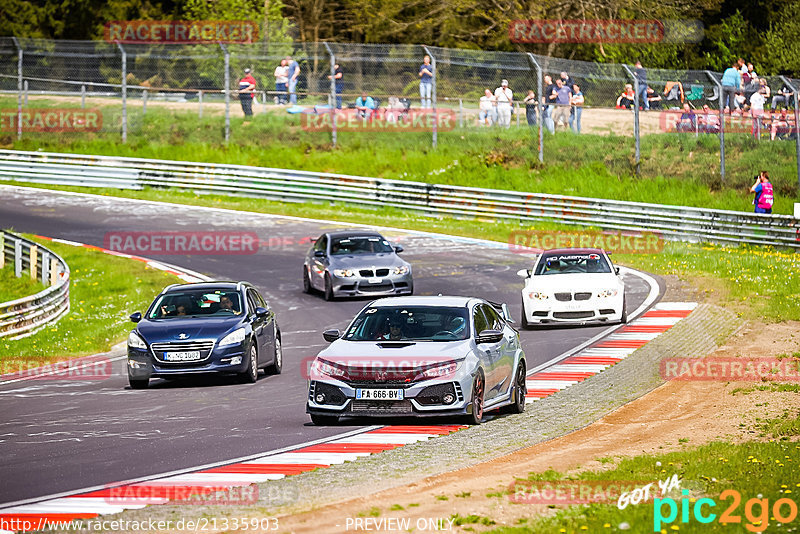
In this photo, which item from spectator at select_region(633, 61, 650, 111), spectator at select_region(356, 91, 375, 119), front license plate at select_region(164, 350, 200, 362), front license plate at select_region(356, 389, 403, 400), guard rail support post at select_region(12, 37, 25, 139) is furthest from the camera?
guard rail support post at select_region(12, 37, 25, 139)

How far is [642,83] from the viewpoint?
120 ft

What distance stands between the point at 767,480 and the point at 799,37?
1565 inches

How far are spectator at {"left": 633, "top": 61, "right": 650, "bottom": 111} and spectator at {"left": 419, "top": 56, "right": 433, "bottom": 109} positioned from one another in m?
6.32

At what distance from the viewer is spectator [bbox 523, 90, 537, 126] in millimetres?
37906

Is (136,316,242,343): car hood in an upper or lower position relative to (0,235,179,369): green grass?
upper

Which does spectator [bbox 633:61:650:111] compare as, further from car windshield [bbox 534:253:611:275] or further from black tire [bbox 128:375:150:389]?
black tire [bbox 128:375:150:389]

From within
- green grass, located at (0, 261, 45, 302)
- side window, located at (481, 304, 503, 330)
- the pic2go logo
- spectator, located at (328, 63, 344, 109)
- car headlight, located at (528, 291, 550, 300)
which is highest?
spectator, located at (328, 63, 344, 109)

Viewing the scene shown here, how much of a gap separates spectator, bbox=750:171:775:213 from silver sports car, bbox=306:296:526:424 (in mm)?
19815

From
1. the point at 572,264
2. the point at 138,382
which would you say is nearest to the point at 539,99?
the point at 572,264

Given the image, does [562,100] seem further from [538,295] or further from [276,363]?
[276,363]

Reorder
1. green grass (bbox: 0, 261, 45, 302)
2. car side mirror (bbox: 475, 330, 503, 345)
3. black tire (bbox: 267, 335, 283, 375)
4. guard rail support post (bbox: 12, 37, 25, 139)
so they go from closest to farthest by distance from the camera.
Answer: car side mirror (bbox: 475, 330, 503, 345), black tire (bbox: 267, 335, 283, 375), green grass (bbox: 0, 261, 45, 302), guard rail support post (bbox: 12, 37, 25, 139)

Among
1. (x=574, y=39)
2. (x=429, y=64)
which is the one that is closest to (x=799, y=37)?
(x=574, y=39)

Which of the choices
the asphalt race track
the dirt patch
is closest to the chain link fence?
the asphalt race track

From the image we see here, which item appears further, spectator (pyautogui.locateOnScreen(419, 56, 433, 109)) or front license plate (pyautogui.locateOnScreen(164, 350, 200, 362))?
spectator (pyautogui.locateOnScreen(419, 56, 433, 109))
